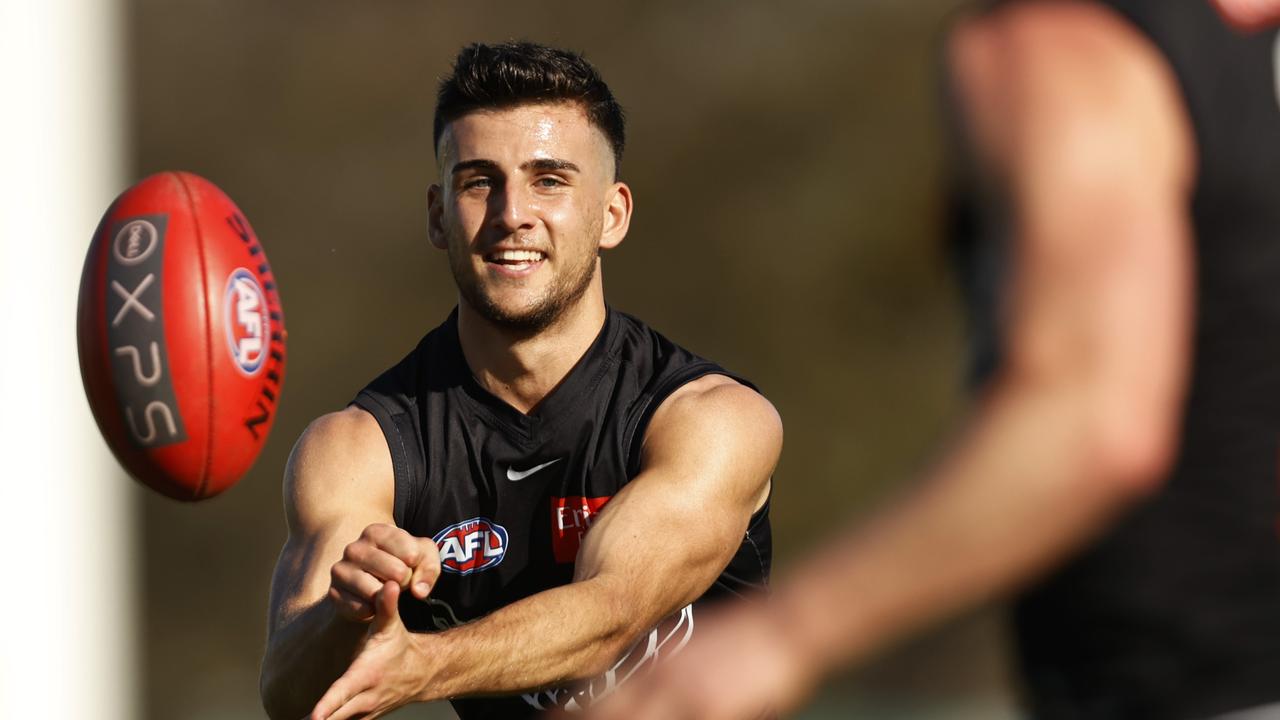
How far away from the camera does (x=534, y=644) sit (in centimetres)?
300

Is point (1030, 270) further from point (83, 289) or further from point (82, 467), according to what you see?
point (82, 467)

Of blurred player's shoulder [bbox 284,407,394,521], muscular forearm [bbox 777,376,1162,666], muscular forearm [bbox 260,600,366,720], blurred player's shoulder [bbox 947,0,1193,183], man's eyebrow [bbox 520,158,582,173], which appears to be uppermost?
blurred player's shoulder [bbox 947,0,1193,183]

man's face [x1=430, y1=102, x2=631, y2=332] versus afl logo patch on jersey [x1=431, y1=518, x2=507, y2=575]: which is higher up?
man's face [x1=430, y1=102, x2=631, y2=332]

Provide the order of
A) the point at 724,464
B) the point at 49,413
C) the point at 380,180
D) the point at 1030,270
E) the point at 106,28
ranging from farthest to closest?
the point at 380,180 → the point at 106,28 → the point at 49,413 → the point at 724,464 → the point at 1030,270

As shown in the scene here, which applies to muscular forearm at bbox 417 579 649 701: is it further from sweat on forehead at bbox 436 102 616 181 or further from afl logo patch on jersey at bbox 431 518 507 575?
sweat on forehead at bbox 436 102 616 181

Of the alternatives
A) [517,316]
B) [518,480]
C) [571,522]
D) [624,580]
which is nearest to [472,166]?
[517,316]

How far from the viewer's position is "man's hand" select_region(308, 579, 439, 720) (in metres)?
2.67

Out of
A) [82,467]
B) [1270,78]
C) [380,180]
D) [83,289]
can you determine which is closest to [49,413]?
[82,467]

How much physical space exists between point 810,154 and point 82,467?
3.29 meters

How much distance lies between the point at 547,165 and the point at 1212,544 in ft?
8.45

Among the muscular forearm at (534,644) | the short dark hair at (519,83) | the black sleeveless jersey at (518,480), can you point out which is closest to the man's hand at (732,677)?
the muscular forearm at (534,644)

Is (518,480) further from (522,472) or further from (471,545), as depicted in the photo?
(471,545)

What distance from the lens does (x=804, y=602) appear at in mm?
1140

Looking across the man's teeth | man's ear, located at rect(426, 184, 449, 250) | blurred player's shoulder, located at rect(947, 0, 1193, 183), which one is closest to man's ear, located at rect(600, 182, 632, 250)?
the man's teeth
